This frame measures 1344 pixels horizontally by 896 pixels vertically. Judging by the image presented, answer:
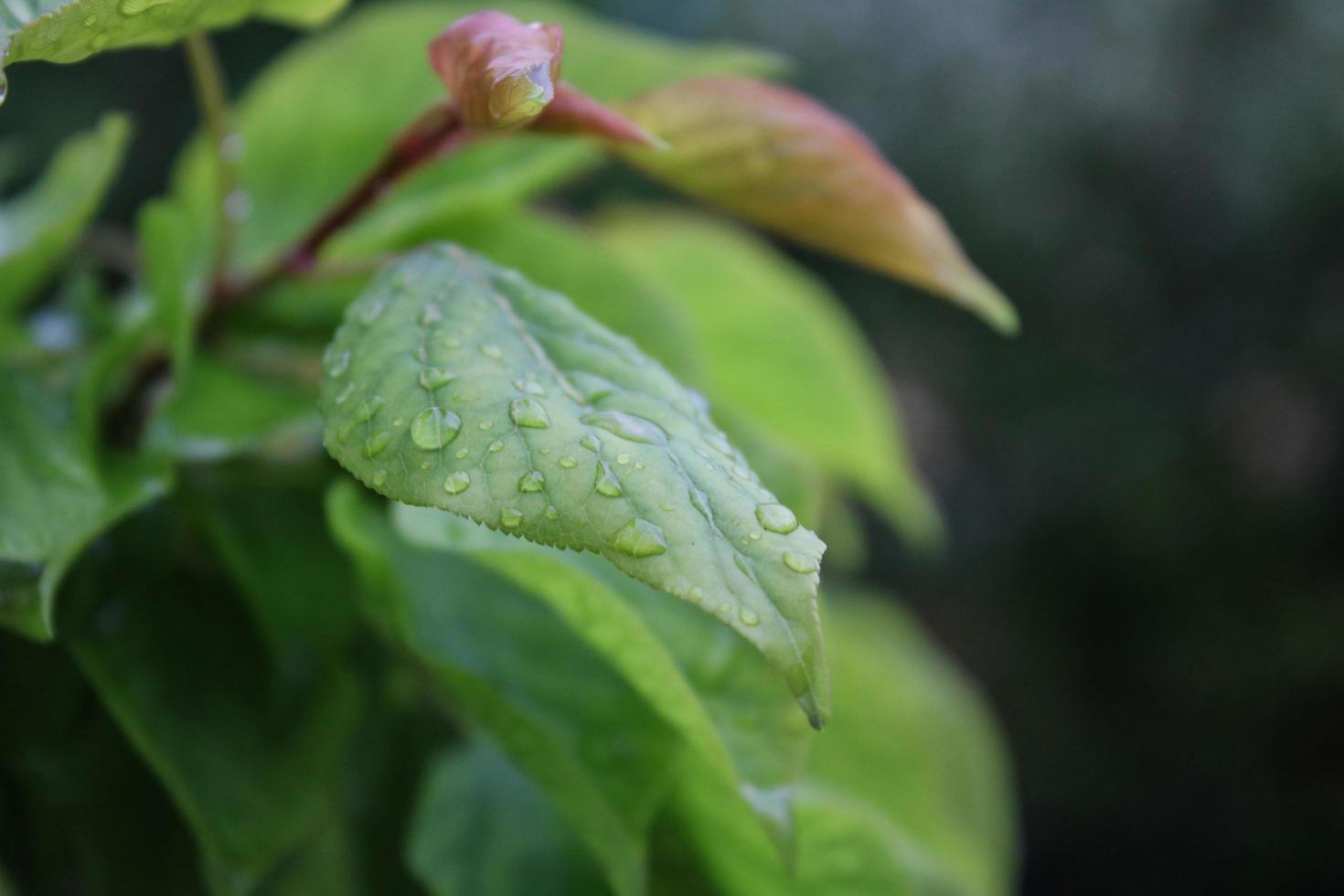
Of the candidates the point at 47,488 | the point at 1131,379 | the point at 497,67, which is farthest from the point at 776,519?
the point at 1131,379

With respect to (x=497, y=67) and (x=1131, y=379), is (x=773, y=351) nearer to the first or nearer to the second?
(x=497, y=67)

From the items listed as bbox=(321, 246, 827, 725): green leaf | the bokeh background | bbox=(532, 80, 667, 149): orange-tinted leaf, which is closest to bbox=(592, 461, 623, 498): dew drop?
bbox=(321, 246, 827, 725): green leaf

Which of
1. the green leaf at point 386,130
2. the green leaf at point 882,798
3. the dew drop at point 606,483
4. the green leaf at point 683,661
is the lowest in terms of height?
the green leaf at point 882,798

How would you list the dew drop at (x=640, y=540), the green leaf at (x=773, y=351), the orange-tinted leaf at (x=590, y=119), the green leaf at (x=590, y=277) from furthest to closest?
the green leaf at (x=773, y=351), the green leaf at (x=590, y=277), the orange-tinted leaf at (x=590, y=119), the dew drop at (x=640, y=540)

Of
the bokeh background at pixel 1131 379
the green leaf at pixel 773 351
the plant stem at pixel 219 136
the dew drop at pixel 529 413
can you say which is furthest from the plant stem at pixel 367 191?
the bokeh background at pixel 1131 379

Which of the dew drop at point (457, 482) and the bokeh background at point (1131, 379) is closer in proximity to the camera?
the dew drop at point (457, 482)

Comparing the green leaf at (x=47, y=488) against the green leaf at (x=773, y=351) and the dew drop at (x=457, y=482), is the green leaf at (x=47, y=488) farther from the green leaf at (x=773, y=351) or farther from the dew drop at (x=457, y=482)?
the green leaf at (x=773, y=351)

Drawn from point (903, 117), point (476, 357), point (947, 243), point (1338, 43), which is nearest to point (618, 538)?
point (476, 357)

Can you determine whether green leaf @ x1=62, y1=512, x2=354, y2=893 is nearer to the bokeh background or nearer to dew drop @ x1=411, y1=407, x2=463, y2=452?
dew drop @ x1=411, y1=407, x2=463, y2=452
